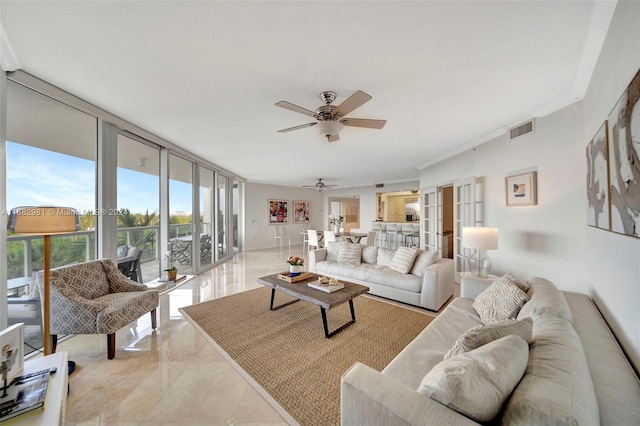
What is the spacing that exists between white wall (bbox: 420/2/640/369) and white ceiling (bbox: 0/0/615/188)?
10.1 inches

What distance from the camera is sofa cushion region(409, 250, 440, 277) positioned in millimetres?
3439

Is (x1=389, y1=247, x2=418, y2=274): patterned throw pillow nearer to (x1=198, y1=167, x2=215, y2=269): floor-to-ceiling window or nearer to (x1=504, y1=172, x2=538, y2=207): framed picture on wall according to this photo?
(x1=504, y1=172, x2=538, y2=207): framed picture on wall

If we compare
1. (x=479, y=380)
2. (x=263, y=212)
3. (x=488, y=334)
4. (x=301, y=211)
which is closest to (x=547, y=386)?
(x=479, y=380)

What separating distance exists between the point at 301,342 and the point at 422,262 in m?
2.12

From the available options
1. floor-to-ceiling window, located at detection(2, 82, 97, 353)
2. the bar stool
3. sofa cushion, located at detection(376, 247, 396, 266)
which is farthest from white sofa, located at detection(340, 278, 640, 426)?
the bar stool

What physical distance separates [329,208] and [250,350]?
9.06 meters

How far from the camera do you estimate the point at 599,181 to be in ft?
5.45

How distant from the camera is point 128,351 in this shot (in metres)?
2.28

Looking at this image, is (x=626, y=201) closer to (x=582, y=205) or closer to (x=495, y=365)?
(x=495, y=365)

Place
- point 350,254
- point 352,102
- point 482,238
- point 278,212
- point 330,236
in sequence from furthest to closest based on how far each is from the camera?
1. point 278,212
2. point 330,236
3. point 350,254
4. point 482,238
5. point 352,102

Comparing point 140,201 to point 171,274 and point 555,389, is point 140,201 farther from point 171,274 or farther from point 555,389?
point 555,389

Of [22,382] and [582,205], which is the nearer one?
[22,382]

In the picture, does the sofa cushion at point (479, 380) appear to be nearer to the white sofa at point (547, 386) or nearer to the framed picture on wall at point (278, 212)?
the white sofa at point (547, 386)

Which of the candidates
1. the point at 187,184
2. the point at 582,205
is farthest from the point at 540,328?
the point at 187,184
